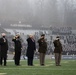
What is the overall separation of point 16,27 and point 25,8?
17.0 feet

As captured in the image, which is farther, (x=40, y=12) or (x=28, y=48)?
(x=40, y=12)

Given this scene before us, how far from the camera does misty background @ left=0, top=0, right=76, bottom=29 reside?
41.7m

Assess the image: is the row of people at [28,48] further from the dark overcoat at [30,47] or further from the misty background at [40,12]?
the misty background at [40,12]

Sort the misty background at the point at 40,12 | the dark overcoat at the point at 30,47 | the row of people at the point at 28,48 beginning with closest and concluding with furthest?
the row of people at the point at 28,48 < the dark overcoat at the point at 30,47 < the misty background at the point at 40,12

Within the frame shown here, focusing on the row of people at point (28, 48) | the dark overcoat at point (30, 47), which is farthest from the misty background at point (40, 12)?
the dark overcoat at point (30, 47)

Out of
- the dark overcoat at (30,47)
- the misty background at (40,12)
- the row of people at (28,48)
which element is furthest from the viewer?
the misty background at (40,12)

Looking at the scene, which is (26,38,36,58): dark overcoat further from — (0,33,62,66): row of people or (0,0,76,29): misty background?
(0,0,76,29): misty background

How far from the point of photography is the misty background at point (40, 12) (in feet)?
137

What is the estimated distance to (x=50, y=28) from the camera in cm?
4034

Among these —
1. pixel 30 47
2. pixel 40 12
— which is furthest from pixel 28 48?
pixel 40 12

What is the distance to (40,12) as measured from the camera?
4338 cm

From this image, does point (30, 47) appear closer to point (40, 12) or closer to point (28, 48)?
point (28, 48)

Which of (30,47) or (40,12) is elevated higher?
(40,12)

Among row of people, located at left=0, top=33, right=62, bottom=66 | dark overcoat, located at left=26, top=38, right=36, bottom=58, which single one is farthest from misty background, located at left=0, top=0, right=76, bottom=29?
dark overcoat, located at left=26, top=38, right=36, bottom=58
